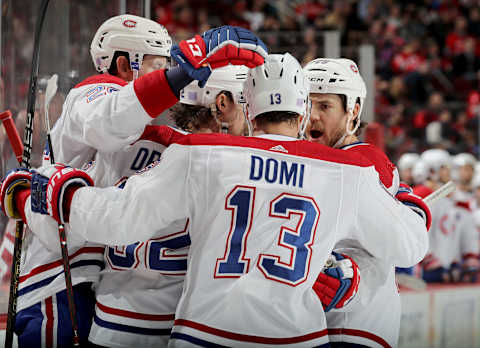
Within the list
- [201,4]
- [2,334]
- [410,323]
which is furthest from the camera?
[201,4]

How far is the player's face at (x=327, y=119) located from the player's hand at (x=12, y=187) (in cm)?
108

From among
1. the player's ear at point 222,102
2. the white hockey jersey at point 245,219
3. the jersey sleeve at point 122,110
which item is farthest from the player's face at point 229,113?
the white hockey jersey at point 245,219

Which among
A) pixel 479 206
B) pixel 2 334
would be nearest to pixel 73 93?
pixel 2 334

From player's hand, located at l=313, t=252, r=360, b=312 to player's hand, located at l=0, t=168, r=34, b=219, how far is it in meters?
0.99

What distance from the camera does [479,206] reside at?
921 cm

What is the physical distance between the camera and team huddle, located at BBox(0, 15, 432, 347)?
2.10 meters

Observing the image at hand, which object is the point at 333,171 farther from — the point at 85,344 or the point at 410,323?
the point at 410,323

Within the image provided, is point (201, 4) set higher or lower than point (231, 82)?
higher

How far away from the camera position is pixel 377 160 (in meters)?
2.61

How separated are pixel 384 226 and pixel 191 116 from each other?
0.88 meters

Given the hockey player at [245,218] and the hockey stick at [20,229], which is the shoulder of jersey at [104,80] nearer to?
the hockey stick at [20,229]

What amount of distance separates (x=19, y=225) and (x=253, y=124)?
0.91m

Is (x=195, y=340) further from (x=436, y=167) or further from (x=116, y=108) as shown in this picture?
(x=436, y=167)

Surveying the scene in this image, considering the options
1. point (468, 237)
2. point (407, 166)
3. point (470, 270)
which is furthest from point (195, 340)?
point (407, 166)
